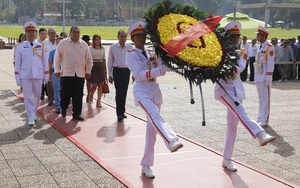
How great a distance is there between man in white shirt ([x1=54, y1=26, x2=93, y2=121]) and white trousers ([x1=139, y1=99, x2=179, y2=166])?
431 cm

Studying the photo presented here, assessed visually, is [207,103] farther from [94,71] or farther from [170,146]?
[170,146]

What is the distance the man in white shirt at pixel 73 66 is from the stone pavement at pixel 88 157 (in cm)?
77

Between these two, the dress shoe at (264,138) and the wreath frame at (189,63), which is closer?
the wreath frame at (189,63)

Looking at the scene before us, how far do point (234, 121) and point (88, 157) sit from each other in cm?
214

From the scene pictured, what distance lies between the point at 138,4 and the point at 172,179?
13226 cm

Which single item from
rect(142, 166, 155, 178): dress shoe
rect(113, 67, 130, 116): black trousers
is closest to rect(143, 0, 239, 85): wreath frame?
rect(142, 166, 155, 178): dress shoe

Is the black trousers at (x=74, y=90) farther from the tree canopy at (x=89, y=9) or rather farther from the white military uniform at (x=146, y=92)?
the tree canopy at (x=89, y=9)

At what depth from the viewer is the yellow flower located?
566 centimetres

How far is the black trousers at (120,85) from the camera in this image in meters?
10.4

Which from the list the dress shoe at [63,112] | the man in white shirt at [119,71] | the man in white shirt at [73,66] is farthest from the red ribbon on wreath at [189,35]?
the dress shoe at [63,112]

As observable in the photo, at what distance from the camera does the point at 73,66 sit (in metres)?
10.3

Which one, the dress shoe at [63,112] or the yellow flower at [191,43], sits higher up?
the yellow flower at [191,43]

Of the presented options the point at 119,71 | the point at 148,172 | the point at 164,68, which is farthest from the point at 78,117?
the point at 164,68

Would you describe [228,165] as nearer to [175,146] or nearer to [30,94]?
[175,146]
